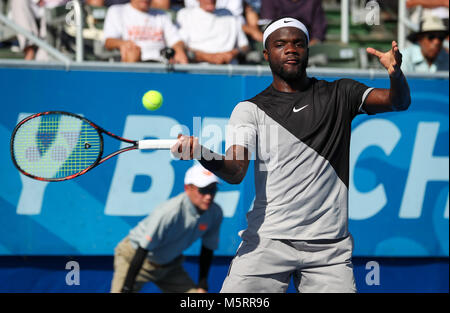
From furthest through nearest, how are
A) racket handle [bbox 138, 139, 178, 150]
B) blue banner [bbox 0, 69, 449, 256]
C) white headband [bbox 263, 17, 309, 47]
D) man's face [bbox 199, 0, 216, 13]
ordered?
man's face [bbox 199, 0, 216, 13] < blue banner [bbox 0, 69, 449, 256] < white headband [bbox 263, 17, 309, 47] < racket handle [bbox 138, 139, 178, 150]

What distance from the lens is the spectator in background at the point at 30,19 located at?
6812mm

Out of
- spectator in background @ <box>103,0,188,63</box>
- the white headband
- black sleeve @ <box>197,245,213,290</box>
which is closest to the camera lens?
the white headband

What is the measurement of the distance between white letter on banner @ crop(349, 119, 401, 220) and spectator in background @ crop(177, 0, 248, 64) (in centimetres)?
162

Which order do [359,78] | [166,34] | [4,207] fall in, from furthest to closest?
[166,34]
[359,78]
[4,207]

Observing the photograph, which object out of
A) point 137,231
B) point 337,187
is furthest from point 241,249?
point 137,231

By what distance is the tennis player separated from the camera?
352cm

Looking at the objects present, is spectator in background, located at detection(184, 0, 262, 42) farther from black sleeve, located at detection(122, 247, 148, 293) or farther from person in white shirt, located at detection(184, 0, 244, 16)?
black sleeve, located at detection(122, 247, 148, 293)

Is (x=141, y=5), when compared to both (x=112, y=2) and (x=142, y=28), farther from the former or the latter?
(x=112, y=2)

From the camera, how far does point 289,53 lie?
362 centimetres

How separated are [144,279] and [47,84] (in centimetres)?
191

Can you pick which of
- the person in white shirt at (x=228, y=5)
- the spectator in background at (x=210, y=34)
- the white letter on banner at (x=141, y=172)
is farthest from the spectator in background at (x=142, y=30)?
the white letter on banner at (x=141, y=172)

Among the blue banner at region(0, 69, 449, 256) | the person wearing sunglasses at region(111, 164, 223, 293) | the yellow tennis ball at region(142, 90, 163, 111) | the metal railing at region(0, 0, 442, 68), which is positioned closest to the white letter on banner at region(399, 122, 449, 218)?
the blue banner at region(0, 69, 449, 256)

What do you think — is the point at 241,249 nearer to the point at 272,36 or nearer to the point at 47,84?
the point at 272,36

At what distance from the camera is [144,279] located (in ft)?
19.8
